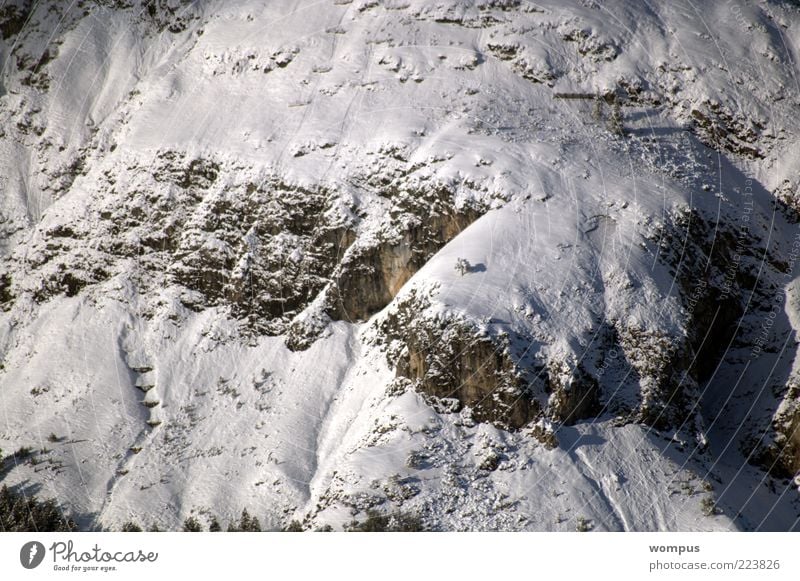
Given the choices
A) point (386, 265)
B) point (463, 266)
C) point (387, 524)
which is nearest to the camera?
point (387, 524)

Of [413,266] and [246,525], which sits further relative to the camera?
[413,266]

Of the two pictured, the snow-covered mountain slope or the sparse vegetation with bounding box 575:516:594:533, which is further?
the snow-covered mountain slope

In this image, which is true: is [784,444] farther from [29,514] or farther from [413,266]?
[29,514]

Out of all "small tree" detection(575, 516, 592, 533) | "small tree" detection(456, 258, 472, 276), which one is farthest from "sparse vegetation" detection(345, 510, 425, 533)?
"small tree" detection(456, 258, 472, 276)

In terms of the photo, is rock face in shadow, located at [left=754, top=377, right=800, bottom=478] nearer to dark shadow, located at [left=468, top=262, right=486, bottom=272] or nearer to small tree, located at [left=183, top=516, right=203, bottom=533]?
dark shadow, located at [left=468, top=262, right=486, bottom=272]

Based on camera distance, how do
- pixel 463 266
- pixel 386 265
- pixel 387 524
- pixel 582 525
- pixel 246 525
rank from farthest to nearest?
pixel 386 265
pixel 463 266
pixel 246 525
pixel 387 524
pixel 582 525

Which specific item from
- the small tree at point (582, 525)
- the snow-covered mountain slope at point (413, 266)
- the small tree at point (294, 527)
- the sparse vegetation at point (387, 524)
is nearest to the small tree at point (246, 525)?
the snow-covered mountain slope at point (413, 266)

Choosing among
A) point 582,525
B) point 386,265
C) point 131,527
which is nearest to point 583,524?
point 582,525

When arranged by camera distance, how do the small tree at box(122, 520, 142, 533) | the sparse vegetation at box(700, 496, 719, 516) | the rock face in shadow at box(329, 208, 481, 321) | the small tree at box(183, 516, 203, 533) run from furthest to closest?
the rock face in shadow at box(329, 208, 481, 321)
the small tree at box(122, 520, 142, 533)
the small tree at box(183, 516, 203, 533)
the sparse vegetation at box(700, 496, 719, 516)
